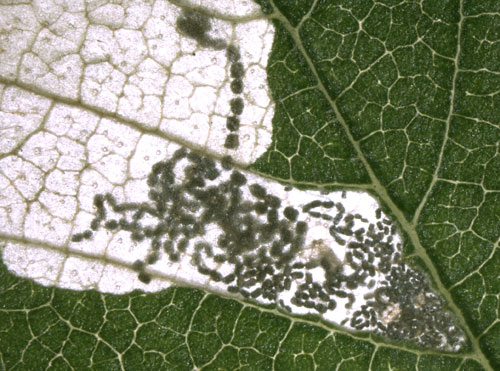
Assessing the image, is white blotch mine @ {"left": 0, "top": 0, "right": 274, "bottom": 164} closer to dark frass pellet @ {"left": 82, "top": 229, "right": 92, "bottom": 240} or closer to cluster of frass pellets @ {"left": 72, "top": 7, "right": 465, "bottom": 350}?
cluster of frass pellets @ {"left": 72, "top": 7, "right": 465, "bottom": 350}

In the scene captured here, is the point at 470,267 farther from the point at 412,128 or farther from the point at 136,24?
the point at 136,24

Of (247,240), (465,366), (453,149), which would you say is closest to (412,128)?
(453,149)

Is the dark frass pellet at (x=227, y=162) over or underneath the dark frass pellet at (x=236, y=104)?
underneath

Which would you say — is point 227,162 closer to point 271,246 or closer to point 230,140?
point 230,140

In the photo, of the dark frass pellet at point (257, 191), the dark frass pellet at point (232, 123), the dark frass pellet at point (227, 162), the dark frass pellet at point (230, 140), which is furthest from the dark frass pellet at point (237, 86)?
the dark frass pellet at point (257, 191)

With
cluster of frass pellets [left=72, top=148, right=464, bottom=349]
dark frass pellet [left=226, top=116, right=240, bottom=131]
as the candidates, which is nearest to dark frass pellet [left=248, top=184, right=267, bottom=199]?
cluster of frass pellets [left=72, top=148, right=464, bottom=349]

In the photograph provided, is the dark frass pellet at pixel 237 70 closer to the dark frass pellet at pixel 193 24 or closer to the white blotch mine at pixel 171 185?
the white blotch mine at pixel 171 185
